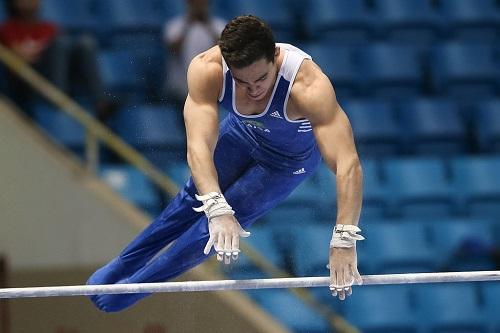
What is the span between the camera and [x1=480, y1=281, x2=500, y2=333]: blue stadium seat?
7.97 meters

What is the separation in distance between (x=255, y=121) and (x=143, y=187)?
8.71ft

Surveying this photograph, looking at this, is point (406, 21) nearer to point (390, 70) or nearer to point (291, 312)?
point (390, 70)

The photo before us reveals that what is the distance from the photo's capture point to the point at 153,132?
7840mm

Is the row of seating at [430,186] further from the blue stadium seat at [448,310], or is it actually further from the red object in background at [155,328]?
the red object in background at [155,328]

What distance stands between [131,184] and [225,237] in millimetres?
3141

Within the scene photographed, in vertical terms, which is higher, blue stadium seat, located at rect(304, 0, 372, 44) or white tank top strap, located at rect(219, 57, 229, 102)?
blue stadium seat, located at rect(304, 0, 372, 44)

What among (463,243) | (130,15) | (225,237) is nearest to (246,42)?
(225,237)

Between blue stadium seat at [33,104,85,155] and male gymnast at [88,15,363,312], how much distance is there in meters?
2.06

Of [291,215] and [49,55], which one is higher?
[49,55]

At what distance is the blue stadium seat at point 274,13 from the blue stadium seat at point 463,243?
1.86 meters

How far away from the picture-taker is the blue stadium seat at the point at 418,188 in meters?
8.37

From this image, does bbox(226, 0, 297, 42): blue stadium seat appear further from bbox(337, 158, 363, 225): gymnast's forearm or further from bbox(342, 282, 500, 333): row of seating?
bbox(337, 158, 363, 225): gymnast's forearm

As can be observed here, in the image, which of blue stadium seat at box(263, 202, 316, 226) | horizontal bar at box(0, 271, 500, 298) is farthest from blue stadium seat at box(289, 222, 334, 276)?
horizontal bar at box(0, 271, 500, 298)

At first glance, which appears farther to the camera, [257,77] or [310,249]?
[310,249]
